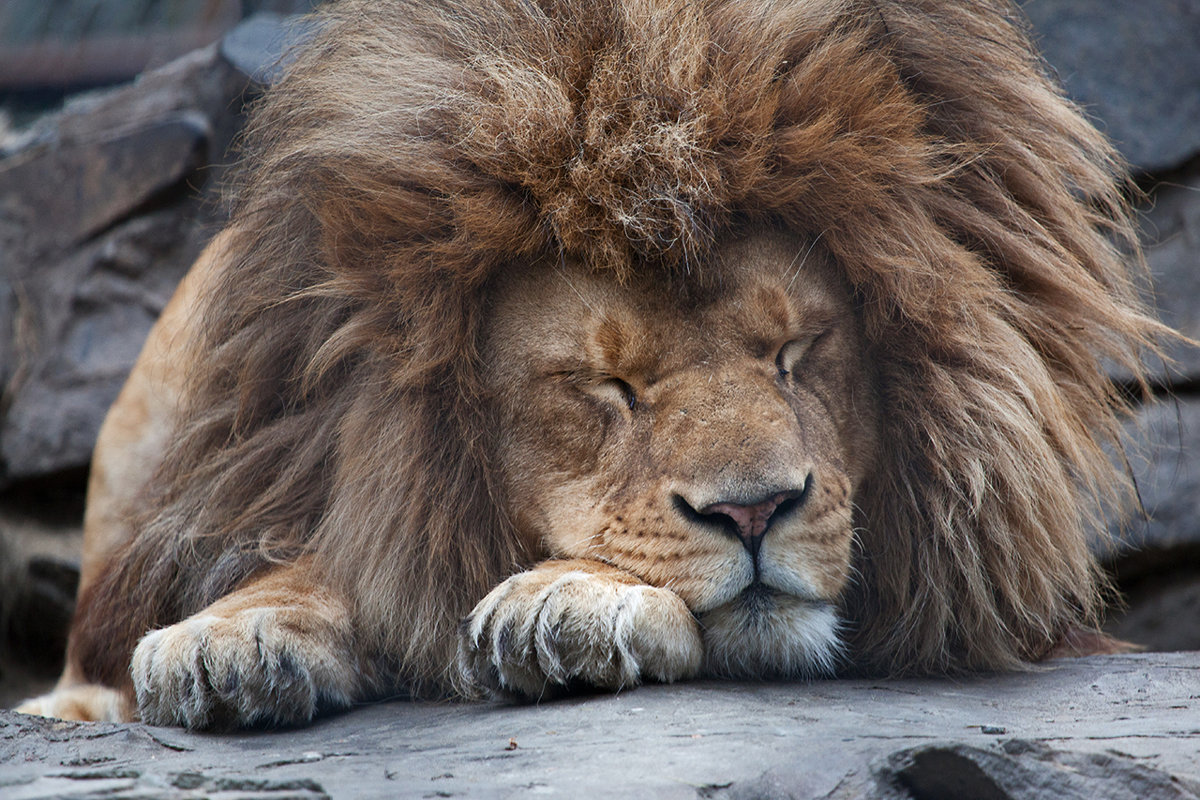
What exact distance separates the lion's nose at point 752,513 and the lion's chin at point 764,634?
83 mm

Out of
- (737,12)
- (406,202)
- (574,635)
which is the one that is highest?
(737,12)

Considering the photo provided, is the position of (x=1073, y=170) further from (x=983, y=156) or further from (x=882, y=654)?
(x=882, y=654)

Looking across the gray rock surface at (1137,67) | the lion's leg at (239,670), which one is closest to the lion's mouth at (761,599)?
the lion's leg at (239,670)

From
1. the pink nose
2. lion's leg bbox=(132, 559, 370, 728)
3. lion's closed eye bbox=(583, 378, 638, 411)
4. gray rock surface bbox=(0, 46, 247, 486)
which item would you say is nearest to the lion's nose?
the pink nose

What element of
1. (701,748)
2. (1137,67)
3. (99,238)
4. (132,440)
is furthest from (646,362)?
(99,238)

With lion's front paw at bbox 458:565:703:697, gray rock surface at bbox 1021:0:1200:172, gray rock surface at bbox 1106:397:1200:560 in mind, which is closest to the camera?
lion's front paw at bbox 458:565:703:697

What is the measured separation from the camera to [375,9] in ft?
7.03

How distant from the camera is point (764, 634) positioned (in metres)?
1.68

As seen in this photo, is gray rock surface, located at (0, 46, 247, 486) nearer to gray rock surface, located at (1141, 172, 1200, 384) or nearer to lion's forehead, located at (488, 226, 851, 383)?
lion's forehead, located at (488, 226, 851, 383)

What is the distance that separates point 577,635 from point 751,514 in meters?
0.29

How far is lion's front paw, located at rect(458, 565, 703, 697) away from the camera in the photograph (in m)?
1.57

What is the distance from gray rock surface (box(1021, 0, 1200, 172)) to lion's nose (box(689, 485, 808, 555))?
2.71 metres

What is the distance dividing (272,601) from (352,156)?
74 cm

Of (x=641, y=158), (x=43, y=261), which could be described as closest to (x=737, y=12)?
(x=641, y=158)
